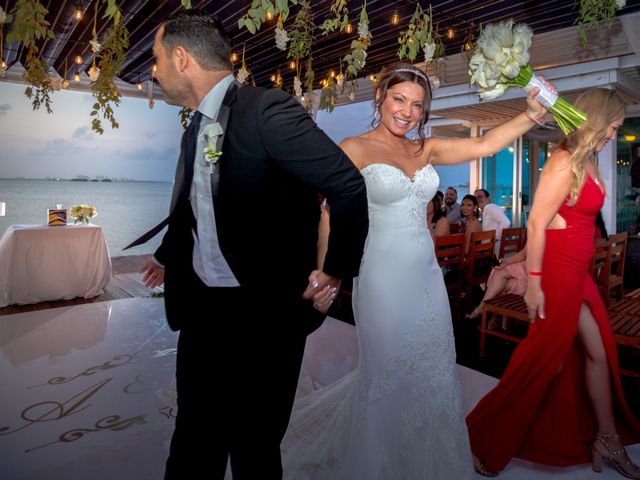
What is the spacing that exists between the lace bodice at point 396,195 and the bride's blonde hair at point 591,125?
0.68 meters

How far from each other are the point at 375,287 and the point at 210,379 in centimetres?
92

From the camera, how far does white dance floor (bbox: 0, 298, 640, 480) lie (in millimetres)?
2279

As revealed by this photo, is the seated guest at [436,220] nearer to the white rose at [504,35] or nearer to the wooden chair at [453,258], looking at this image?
the wooden chair at [453,258]

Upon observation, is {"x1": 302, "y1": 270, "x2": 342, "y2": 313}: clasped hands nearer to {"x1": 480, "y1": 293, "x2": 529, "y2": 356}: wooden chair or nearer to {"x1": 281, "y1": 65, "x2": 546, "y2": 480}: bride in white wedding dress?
{"x1": 281, "y1": 65, "x2": 546, "y2": 480}: bride in white wedding dress

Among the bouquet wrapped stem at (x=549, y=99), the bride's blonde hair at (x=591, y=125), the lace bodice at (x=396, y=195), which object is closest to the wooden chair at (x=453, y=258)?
the bride's blonde hair at (x=591, y=125)

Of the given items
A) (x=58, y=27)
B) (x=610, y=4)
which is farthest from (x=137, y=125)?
(x=610, y=4)

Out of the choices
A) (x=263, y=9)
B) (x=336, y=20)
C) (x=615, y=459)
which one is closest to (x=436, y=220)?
(x=336, y=20)

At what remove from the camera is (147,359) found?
381 cm

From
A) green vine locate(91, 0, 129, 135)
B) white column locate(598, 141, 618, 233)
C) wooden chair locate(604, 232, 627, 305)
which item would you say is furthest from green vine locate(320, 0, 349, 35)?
white column locate(598, 141, 618, 233)

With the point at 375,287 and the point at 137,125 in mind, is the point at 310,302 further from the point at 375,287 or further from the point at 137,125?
the point at 137,125

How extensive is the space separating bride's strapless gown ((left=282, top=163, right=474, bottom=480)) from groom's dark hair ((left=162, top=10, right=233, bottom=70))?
0.89 m

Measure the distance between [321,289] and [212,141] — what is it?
515mm

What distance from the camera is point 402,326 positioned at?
6.54 feet

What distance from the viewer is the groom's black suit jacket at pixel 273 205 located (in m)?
1.15
